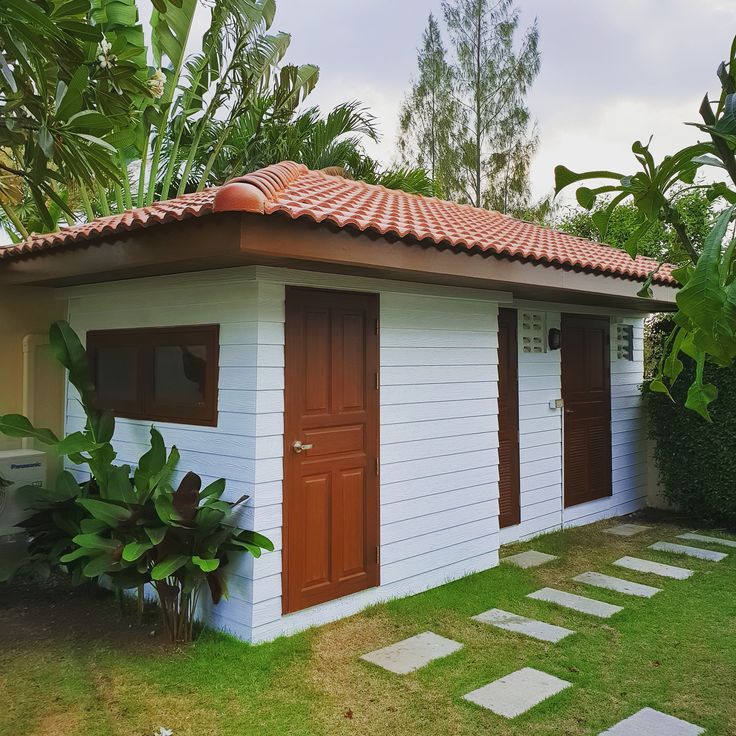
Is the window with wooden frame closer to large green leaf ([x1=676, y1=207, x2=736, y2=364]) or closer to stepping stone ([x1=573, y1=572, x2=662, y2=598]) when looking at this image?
stepping stone ([x1=573, y1=572, x2=662, y2=598])

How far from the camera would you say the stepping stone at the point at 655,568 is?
5825 millimetres

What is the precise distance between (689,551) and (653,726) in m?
3.68

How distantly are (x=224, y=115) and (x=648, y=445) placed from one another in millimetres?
7688

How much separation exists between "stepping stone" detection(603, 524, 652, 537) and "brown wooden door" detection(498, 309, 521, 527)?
1.23 m

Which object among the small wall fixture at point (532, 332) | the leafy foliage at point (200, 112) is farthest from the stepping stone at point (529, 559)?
the leafy foliage at point (200, 112)

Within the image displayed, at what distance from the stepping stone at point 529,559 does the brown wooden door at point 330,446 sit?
1.73 m

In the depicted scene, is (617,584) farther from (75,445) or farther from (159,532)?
(75,445)

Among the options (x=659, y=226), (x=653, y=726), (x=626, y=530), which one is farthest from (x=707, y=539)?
(x=659, y=226)

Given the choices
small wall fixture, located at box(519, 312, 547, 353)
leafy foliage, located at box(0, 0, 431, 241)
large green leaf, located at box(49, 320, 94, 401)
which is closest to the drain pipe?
leafy foliage, located at box(0, 0, 431, 241)

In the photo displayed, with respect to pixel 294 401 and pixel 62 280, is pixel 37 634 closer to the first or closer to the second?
pixel 294 401

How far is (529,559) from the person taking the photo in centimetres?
631

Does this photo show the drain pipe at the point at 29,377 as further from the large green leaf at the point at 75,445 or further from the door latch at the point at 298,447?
the door latch at the point at 298,447

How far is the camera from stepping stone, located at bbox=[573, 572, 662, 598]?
5.37 metres

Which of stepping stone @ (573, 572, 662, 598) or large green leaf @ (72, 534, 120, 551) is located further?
stepping stone @ (573, 572, 662, 598)
